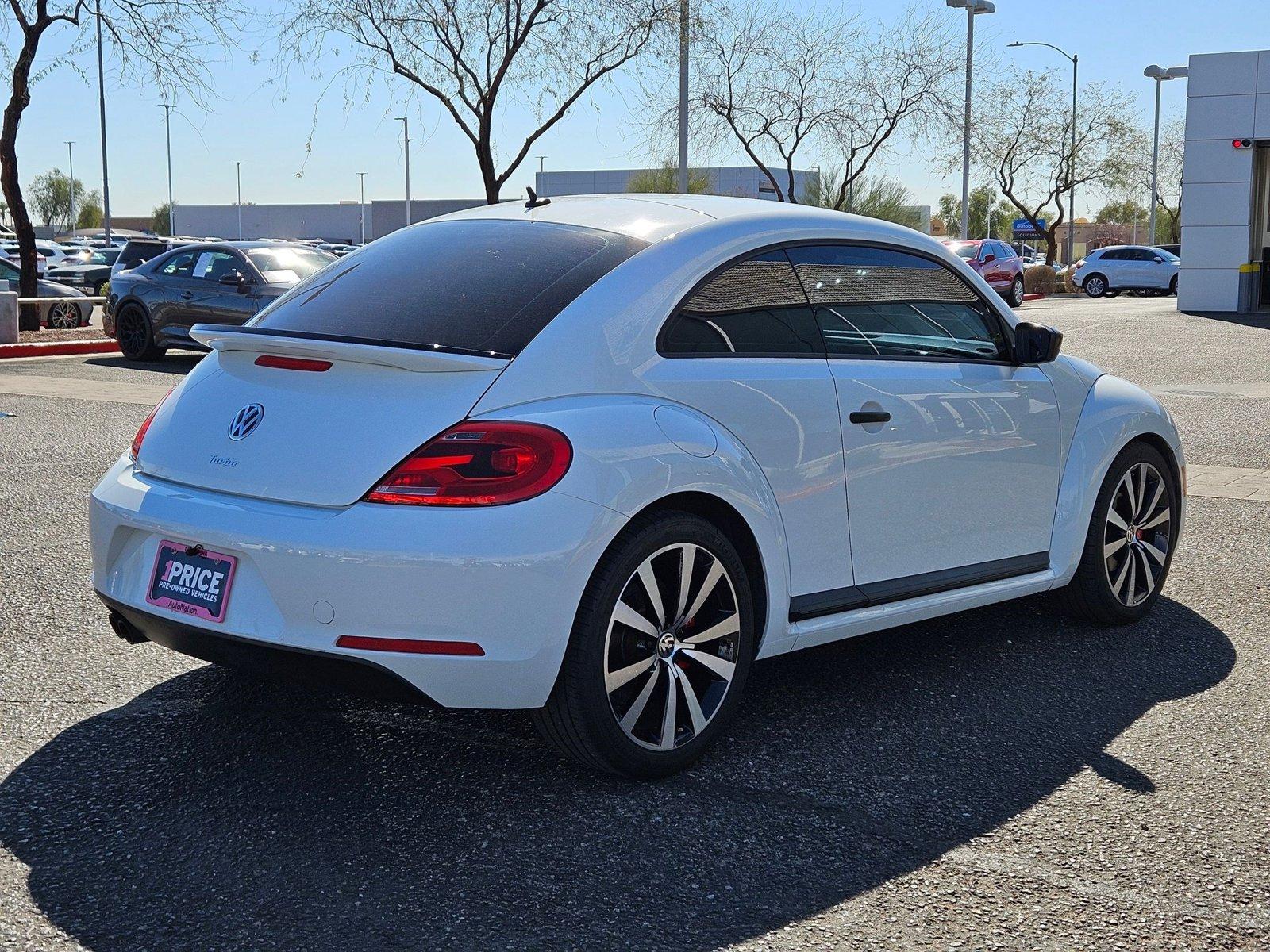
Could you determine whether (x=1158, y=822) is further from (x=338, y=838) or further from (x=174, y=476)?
(x=174, y=476)

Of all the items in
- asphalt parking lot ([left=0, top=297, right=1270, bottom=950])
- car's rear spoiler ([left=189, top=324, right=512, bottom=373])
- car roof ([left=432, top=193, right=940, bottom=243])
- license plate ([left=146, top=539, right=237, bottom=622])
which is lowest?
asphalt parking lot ([left=0, top=297, right=1270, bottom=950])

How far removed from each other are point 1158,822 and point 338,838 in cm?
205

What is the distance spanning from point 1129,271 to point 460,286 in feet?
142

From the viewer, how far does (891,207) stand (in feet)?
155

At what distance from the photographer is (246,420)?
392 cm

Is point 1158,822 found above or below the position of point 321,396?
below

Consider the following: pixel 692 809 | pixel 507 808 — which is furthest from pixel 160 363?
pixel 692 809

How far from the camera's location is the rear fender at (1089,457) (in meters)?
5.32

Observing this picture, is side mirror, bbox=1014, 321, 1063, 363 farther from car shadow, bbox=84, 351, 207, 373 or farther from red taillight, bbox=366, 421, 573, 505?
car shadow, bbox=84, 351, 207, 373

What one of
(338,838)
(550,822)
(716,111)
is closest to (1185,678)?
(550,822)

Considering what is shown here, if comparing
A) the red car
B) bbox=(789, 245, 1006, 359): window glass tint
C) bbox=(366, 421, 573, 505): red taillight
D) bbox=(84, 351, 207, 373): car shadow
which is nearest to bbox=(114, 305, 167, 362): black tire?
bbox=(84, 351, 207, 373): car shadow

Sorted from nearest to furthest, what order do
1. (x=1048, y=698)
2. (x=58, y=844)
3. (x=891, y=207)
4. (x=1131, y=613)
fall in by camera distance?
(x=58, y=844) < (x=1048, y=698) < (x=1131, y=613) < (x=891, y=207)

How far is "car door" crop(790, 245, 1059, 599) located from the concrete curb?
1611 cm

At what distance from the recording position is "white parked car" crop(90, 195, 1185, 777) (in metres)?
3.57
